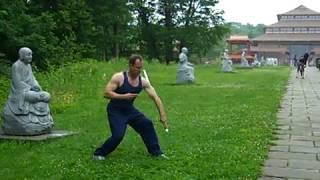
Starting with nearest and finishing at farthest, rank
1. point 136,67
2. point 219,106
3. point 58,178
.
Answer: point 58,178 → point 136,67 → point 219,106

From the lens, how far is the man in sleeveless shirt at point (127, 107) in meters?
6.67

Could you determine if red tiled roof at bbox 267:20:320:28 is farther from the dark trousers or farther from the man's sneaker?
the man's sneaker

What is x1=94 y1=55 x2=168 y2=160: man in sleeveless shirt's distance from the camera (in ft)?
21.9

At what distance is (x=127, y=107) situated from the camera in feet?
22.8

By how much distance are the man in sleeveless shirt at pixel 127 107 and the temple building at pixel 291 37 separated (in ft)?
227

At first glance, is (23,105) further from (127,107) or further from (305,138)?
(305,138)

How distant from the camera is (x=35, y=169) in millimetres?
6656

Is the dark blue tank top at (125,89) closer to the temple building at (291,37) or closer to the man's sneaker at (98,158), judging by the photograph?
the man's sneaker at (98,158)

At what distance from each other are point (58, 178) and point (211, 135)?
356cm

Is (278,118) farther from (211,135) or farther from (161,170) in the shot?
(161,170)

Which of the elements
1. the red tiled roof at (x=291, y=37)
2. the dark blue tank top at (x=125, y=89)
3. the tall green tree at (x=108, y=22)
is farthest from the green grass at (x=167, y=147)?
the red tiled roof at (x=291, y=37)

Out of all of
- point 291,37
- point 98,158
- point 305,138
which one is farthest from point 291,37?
point 98,158

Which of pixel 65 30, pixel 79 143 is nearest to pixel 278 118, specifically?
pixel 79 143

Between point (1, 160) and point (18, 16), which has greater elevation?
point (18, 16)
